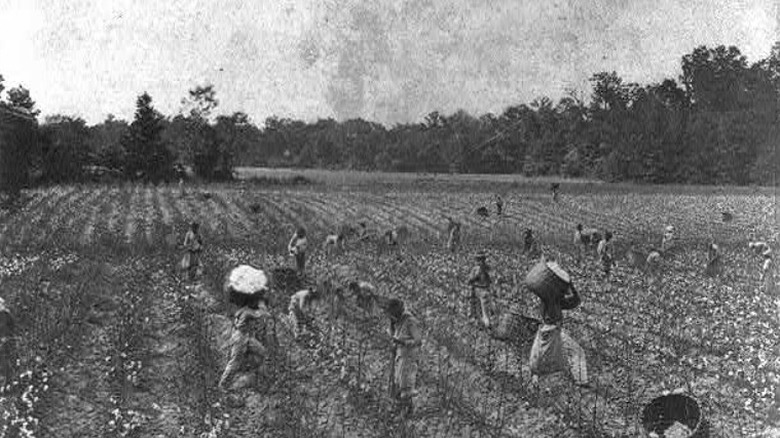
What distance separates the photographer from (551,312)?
1034 centimetres

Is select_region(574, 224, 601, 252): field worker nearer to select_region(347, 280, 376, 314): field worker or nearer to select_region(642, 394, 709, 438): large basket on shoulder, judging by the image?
select_region(347, 280, 376, 314): field worker

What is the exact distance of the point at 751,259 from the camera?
25266 mm

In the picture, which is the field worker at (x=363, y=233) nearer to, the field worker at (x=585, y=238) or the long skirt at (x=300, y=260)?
the field worker at (x=585, y=238)

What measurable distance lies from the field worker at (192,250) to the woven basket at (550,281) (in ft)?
30.9

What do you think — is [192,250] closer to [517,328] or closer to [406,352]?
[517,328]

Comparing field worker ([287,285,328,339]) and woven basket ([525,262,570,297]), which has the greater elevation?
woven basket ([525,262,570,297])

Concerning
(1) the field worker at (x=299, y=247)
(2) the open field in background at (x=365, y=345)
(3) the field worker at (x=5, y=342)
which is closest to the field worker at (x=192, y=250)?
(2) the open field in background at (x=365, y=345)

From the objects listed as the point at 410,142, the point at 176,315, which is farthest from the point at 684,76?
the point at 176,315

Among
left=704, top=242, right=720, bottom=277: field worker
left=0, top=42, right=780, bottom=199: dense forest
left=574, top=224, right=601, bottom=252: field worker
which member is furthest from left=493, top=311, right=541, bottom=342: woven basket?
left=0, top=42, right=780, bottom=199: dense forest

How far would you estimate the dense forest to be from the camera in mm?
58594

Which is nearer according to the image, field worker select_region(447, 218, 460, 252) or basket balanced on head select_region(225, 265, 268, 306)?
basket balanced on head select_region(225, 265, 268, 306)

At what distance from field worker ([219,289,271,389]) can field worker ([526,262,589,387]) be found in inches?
146

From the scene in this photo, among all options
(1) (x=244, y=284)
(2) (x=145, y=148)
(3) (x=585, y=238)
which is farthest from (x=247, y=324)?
(2) (x=145, y=148)

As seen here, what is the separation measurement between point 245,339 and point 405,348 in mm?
2009
